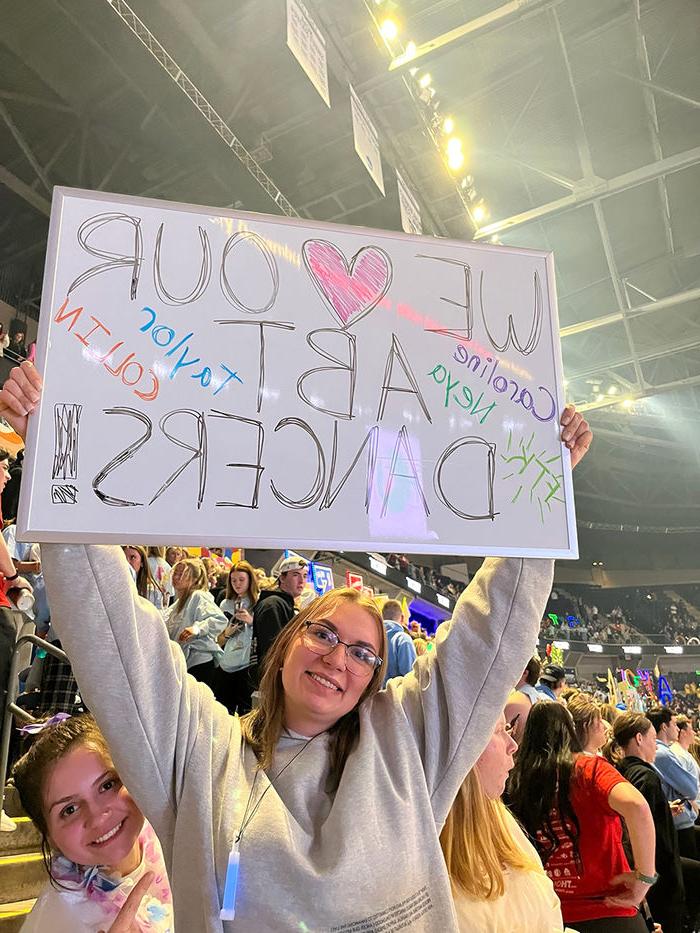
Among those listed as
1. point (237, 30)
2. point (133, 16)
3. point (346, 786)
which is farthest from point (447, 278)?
point (237, 30)

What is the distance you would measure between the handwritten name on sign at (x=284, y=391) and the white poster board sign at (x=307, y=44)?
339 centimetres

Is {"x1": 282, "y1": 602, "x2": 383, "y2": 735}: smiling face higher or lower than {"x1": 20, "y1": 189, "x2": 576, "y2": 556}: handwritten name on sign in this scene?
lower

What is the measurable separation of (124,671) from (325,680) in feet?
1.18

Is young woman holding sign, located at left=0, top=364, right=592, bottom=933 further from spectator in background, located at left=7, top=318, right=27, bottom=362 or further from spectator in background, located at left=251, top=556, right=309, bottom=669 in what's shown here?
spectator in background, located at left=7, top=318, right=27, bottom=362

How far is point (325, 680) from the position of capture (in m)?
1.26

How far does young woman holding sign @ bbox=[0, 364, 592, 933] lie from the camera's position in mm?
1039

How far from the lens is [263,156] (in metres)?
6.60

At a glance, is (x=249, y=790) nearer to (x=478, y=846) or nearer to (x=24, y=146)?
(x=478, y=846)

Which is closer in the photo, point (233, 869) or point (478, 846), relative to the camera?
point (233, 869)

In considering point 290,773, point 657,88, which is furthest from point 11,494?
point 657,88

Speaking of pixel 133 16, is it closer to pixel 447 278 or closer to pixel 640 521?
pixel 447 278

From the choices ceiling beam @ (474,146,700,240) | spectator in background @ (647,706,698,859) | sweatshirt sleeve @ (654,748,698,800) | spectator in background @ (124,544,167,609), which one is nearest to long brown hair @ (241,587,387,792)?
spectator in background @ (124,544,167,609)

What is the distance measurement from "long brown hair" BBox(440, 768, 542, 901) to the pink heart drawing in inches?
40.9

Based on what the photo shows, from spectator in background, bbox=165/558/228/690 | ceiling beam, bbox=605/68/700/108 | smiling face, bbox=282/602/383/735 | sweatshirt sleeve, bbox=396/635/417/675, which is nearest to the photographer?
smiling face, bbox=282/602/383/735
